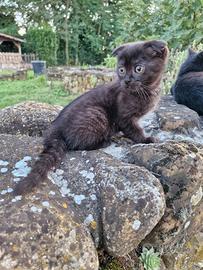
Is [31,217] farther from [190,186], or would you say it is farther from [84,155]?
[190,186]

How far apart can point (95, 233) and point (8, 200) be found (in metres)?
0.39

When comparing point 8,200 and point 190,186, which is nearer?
point 8,200

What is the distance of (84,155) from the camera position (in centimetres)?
185

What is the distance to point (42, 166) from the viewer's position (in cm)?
165

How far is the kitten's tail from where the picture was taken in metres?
1.51

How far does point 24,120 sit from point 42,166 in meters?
0.87

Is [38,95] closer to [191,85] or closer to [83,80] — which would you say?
[83,80]

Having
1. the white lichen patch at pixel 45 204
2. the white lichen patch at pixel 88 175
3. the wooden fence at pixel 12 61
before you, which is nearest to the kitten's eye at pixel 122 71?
the white lichen patch at pixel 88 175

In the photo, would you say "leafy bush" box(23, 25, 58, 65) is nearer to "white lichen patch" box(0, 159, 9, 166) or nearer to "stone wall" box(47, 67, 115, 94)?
"stone wall" box(47, 67, 115, 94)

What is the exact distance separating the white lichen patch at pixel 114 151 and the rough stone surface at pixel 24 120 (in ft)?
1.93

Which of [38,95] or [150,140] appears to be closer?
[150,140]

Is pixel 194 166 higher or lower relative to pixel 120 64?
lower

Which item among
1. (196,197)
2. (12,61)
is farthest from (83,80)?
(12,61)

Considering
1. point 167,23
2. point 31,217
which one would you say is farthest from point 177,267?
point 167,23
